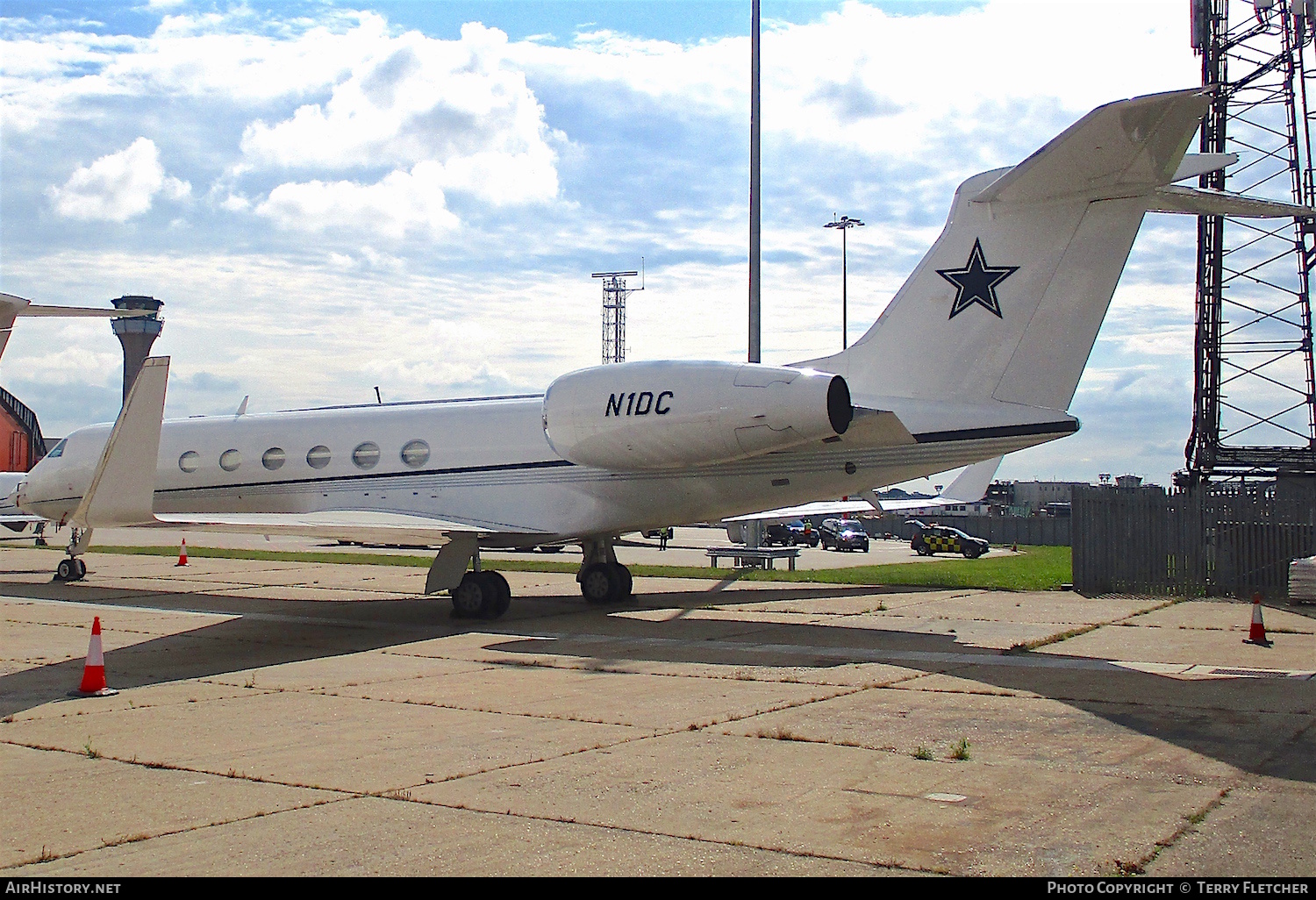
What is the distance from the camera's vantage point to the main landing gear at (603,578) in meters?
16.3

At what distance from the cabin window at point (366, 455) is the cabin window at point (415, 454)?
0.48 metres

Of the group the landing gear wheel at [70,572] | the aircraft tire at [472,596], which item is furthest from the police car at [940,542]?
the landing gear wheel at [70,572]

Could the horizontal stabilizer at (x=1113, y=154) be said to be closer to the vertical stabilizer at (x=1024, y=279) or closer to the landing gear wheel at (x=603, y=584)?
the vertical stabilizer at (x=1024, y=279)

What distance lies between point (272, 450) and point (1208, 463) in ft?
73.7

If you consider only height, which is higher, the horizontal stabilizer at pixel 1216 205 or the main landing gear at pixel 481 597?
the horizontal stabilizer at pixel 1216 205

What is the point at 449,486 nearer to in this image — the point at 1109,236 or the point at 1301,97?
the point at 1109,236

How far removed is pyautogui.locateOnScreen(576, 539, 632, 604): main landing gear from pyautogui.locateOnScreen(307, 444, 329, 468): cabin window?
392 centimetres

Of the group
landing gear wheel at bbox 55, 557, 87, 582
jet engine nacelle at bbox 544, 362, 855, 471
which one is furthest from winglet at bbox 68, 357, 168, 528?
landing gear wheel at bbox 55, 557, 87, 582

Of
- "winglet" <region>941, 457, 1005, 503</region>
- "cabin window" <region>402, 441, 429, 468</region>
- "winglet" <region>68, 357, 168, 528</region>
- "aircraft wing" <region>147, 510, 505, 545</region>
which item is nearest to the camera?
"winglet" <region>68, 357, 168, 528</region>

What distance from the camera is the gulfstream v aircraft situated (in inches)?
420

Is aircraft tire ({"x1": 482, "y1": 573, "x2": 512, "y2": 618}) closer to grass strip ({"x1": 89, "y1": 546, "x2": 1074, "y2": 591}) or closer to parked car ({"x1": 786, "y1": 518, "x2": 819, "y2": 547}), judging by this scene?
grass strip ({"x1": 89, "y1": 546, "x2": 1074, "y2": 591})

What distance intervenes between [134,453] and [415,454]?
260 inches

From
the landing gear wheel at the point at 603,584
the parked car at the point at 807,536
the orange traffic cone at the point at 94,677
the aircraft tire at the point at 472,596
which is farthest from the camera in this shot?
the parked car at the point at 807,536

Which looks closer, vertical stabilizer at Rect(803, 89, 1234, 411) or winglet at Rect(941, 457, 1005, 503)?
vertical stabilizer at Rect(803, 89, 1234, 411)
